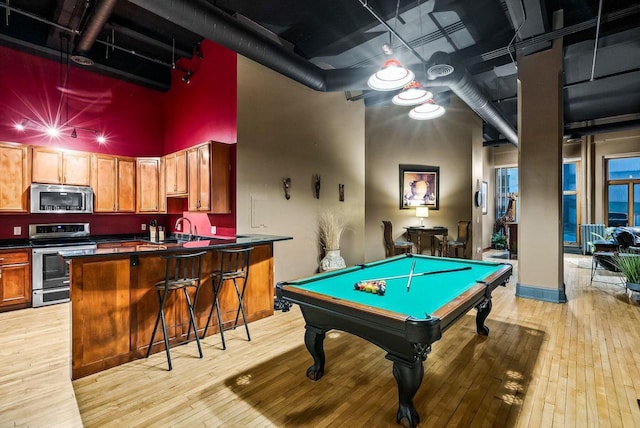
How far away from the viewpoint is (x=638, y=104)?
25.6ft

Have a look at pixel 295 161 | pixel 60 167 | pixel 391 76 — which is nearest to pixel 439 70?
pixel 391 76

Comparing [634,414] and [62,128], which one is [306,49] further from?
[634,414]

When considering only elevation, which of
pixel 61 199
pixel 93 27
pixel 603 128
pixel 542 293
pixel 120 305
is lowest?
pixel 542 293

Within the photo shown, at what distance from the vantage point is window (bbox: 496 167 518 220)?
438 inches

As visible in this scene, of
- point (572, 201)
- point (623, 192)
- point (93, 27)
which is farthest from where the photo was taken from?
point (572, 201)

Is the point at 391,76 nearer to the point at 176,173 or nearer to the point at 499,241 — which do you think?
the point at 176,173

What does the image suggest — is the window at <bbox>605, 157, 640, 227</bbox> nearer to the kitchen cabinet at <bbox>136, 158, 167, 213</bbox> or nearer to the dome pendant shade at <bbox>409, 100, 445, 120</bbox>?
the dome pendant shade at <bbox>409, 100, 445, 120</bbox>

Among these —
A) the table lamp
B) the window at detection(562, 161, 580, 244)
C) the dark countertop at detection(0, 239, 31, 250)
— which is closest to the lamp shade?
the table lamp

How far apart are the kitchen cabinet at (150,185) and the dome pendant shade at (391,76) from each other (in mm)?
4084

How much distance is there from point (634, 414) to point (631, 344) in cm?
152

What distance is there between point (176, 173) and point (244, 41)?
2433 millimetres

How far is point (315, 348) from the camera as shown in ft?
8.45

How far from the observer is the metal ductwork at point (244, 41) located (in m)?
3.15

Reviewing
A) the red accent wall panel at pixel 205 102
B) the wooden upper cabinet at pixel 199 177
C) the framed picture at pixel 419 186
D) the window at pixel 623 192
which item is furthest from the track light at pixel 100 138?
the window at pixel 623 192
